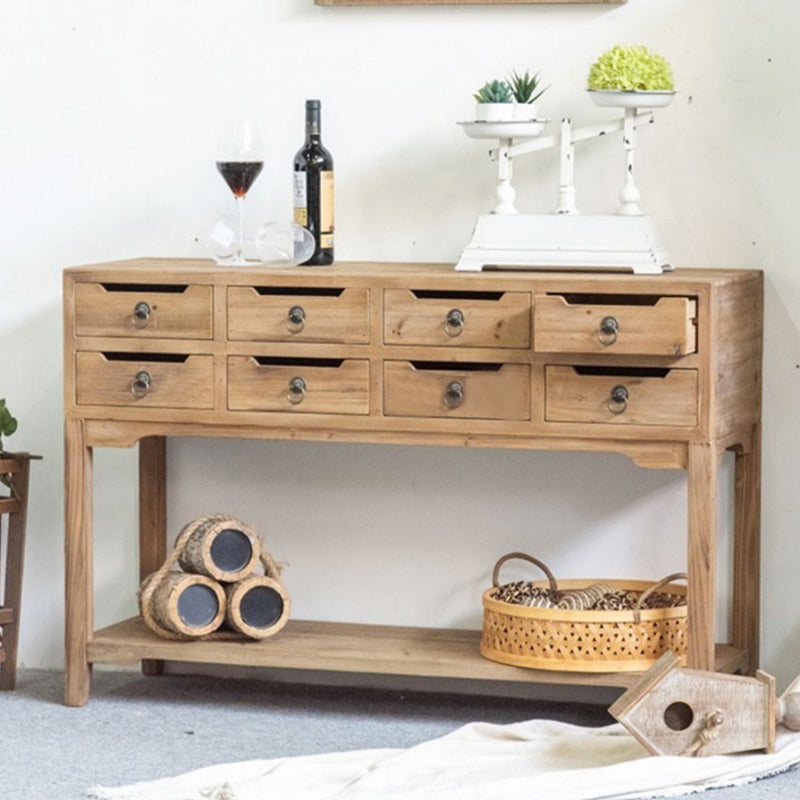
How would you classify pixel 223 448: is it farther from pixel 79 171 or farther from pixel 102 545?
pixel 79 171

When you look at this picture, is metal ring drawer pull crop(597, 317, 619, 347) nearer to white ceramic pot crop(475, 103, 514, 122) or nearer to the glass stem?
white ceramic pot crop(475, 103, 514, 122)

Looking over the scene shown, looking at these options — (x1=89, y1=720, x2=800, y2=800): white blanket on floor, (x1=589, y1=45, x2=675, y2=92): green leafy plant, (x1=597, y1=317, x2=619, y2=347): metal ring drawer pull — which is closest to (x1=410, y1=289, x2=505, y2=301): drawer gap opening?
(x1=597, y1=317, x2=619, y2=347): metal ring drawer pull

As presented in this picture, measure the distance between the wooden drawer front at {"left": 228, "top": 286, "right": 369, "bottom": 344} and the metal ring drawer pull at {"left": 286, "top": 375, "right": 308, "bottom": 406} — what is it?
0.07 m

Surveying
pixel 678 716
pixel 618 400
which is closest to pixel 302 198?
pixel 618 400

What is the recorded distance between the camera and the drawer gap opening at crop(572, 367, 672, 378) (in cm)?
314

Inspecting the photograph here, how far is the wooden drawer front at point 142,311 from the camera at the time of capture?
333 cm

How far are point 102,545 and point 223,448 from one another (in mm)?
352

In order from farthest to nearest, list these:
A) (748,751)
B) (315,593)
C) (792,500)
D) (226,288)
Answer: (315,593) → (792,500) → (226,288) → (748,751)

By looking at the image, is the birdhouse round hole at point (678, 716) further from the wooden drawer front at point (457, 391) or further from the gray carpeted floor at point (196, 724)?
the wooden drawer front at point (457, 391)

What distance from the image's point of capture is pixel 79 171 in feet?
12.5

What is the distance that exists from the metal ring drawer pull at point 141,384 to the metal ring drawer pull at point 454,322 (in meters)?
0.57

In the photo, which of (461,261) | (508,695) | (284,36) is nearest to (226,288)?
(461,261)

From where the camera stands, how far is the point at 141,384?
3.36 metres

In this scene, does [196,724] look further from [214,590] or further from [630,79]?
[630,79]
